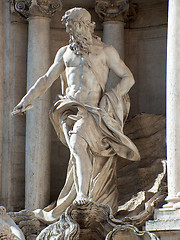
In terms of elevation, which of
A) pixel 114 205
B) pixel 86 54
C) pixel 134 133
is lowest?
pixel 114 205

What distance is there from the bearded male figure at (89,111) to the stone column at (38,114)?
71 centimetres

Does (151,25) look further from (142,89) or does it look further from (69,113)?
(69,113)

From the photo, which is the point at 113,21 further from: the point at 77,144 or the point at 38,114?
the point at 77,144

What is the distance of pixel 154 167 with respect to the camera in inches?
615

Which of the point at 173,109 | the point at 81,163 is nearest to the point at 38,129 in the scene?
the point at 81,163

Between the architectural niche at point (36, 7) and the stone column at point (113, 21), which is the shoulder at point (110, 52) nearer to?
the stone column at point (113, 21)

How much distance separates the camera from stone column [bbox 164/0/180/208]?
13703mm

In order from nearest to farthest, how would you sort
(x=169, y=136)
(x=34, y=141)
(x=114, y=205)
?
(x=169, y=136)
(x=114, y=205)
(x=34, y=141)

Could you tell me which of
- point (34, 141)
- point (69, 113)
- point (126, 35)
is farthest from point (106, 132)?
point (126, 35)

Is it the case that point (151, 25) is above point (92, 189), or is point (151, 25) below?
above

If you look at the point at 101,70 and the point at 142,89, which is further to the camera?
the point at 142,89

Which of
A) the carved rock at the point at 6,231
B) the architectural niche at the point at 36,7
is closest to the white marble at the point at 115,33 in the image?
the architectural niche at the point at 36,7

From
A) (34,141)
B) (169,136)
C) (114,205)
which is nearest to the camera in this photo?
(169,136)

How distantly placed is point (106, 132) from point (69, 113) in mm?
662
